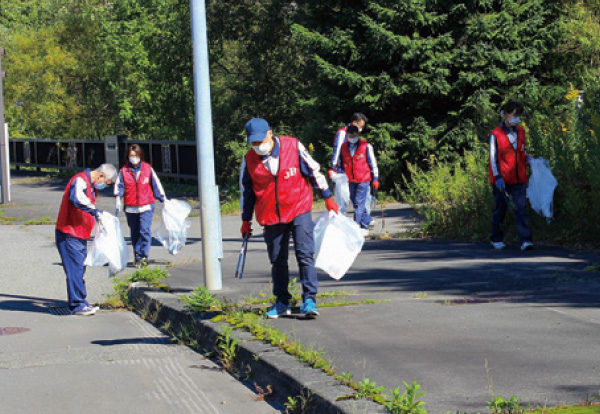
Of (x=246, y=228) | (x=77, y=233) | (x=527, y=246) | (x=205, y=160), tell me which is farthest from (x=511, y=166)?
(x=77, y=233)

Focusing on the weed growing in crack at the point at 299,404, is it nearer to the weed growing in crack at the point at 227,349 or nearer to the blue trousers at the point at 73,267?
the weed growing in crack at the point at 227,349

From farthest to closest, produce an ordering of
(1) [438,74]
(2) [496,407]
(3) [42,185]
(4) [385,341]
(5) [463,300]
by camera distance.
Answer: (3) [42,185] → (1) [438,74] → (5) [463,300] → (4) [385,341] → (2) [496,407]

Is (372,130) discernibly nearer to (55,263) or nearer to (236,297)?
(55,263)

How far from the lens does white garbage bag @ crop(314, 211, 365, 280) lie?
802cm

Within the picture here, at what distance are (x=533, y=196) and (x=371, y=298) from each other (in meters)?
4.26

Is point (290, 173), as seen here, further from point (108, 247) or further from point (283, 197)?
point (108, 247)

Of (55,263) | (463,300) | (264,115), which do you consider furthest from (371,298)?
(264,115)

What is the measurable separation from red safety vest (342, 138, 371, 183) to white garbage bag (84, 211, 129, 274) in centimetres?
470

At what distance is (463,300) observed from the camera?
8.51m

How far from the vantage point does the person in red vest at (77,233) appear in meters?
10.3

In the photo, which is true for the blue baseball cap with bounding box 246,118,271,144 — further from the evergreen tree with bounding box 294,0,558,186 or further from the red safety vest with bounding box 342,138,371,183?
the evergreen tree with bounding box 294,0,558,186

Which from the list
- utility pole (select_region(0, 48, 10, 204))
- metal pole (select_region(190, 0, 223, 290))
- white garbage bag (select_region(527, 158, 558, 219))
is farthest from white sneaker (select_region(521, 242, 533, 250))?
utility pole (select_region(0, 48, 10, 204))

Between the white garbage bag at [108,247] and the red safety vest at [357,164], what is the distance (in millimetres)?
4700

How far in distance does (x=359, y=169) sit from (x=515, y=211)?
3.16 m
